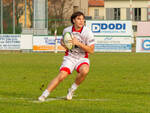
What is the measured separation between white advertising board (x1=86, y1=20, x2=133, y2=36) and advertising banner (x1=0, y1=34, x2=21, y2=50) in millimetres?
5599

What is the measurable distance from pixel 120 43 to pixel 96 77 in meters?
22.7

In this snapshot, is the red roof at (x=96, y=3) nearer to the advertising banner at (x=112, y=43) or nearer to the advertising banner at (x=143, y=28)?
the advertising banner at (x=143, y=28)

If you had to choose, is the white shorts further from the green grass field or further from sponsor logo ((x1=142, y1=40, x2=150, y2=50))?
sponsor logo ((x1=142, y1=40, x2=150, y2=50))

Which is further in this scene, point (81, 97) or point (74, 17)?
point (81, 97)

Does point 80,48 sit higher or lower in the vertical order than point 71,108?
higher

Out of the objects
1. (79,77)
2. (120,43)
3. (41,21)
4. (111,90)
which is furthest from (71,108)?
(41,21)

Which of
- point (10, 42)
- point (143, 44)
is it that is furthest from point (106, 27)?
point (10, 42)

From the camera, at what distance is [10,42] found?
134ft

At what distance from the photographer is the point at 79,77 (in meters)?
10.5

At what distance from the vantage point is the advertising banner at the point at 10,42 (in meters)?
40.5

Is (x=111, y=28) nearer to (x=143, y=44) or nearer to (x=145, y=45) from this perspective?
(x=143, y=44)

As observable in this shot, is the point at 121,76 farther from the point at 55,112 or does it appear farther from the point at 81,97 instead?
the point at 55,112

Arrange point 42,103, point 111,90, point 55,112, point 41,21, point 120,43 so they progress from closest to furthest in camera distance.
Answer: point 55,112 < point 42,103 < point 111,90 < point 120,43 < point 41,21

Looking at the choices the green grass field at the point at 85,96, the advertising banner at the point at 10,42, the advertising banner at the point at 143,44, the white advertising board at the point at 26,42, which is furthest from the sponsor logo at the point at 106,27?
the green grass field at the point at 85,96
